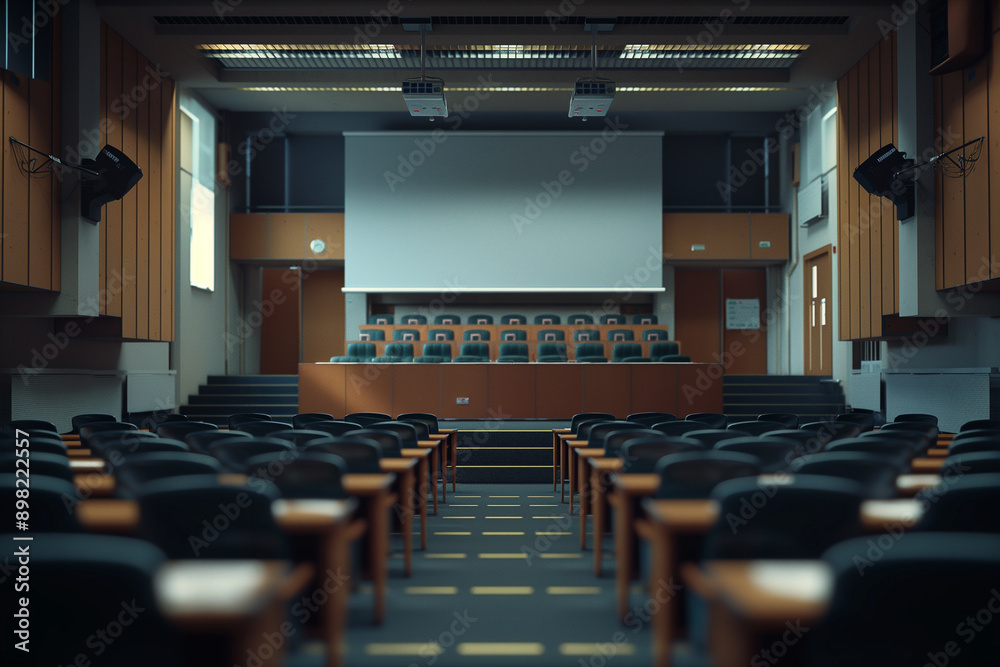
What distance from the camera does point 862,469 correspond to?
9.23ft

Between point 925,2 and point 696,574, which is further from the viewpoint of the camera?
point 925,2

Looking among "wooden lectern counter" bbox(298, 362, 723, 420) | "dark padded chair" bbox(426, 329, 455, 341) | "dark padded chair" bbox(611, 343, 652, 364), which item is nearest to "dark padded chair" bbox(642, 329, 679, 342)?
"dark padded chair" bbox(611, 343, 652, 364)

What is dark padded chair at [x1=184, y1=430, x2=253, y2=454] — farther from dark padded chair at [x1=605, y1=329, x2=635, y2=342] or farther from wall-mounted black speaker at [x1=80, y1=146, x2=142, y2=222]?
dark padded chair at [x1=605, y1=329, x2=635, y2=342]

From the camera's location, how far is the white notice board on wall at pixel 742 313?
16.5 metres

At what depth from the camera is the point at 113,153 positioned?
8.50 meters

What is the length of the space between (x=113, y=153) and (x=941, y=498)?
8.75 metres

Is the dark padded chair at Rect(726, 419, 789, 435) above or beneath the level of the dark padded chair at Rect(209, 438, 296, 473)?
beneath

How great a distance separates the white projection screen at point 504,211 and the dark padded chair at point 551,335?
4.09 feet

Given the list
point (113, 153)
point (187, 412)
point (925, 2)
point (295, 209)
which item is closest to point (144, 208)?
point (113, 153)

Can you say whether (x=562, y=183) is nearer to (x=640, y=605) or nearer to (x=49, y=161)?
(x=49, y=161)

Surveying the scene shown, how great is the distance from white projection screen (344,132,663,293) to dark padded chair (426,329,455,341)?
3.98 feet

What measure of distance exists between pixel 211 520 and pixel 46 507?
0.50 metres

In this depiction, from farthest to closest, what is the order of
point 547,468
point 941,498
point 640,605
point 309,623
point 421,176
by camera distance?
point 421,176 → point 547,468 → point 640,605 → point 309,623 → point 941,498

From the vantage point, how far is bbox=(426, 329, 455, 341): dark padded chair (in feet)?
45.5
